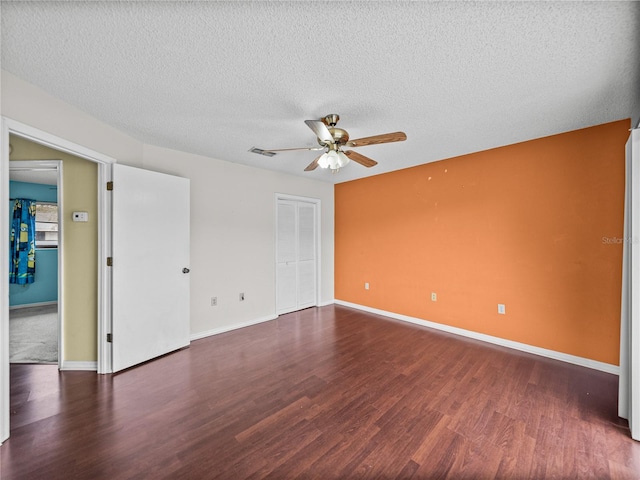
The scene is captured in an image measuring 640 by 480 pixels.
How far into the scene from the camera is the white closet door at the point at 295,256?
433 cm

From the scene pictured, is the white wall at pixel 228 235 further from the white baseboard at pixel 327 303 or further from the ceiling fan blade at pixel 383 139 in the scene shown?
the ceiling fan blade at pixel 383 139

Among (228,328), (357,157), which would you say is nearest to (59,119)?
(357,157)

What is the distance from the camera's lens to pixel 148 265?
2701 millimetres

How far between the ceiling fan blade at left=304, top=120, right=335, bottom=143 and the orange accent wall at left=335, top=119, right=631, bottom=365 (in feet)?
7.24

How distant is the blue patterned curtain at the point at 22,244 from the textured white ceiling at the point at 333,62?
4.33 meters

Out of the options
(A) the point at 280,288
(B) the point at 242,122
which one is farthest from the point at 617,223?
(A) the point at 280,288

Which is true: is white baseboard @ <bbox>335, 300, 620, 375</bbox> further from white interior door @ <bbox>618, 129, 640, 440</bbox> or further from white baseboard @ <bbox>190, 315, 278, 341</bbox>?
white baseboard @ <bbox>190, 315, 278, 341</bbox>

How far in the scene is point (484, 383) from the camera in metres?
2.28

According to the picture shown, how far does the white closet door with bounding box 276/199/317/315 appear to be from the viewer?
4328mm

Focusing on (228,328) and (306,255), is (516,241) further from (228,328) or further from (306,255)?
(228,328)

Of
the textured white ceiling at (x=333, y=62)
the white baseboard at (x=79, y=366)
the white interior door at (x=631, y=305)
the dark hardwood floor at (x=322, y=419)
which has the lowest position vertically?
the dark hardwood floor at (x=322, y=419)

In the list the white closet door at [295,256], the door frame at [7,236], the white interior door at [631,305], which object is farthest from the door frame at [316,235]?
the white interior door at [631,305]

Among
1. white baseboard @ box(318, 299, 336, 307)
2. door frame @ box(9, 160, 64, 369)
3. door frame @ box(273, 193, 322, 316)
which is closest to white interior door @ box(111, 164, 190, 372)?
door frame @ box(9, 160, 64, 369)

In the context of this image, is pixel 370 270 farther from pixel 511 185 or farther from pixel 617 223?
pixel 617 223
